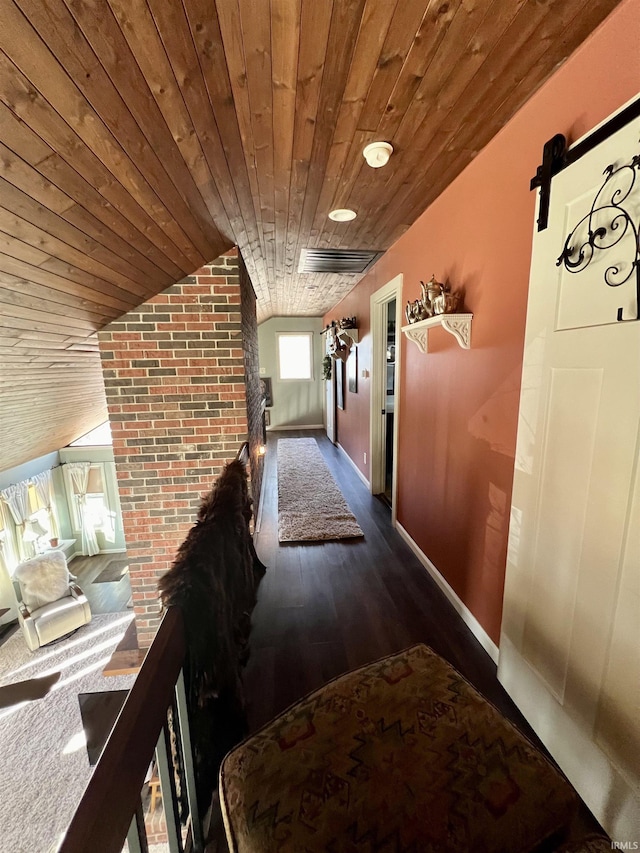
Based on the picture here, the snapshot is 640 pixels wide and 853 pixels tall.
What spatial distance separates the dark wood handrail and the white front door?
120 cm

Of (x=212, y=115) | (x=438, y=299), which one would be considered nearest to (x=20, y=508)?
(x=212, y=115)

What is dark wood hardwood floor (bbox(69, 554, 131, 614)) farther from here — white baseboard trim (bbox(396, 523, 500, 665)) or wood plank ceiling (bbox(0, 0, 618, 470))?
white baseboard trim (bbox(396, 523, 500, 665))

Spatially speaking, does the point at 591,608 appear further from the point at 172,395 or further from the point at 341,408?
the point at 341,408

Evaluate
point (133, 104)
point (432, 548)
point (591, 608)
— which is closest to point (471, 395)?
point (591, 608)

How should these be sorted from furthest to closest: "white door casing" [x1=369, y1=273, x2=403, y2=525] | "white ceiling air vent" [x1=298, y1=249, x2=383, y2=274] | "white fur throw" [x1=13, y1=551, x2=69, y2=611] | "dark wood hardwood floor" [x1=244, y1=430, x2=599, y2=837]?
"white fur throw" [x1=13, y1=551, x2=69, y2=611]
"white door casing" [x1=369, y1=273, x2=403, y2=525]
"white ceiling air vent" [x1=298, y1=249, x2=383, y2=274]
"dark wood hardwood floor" [x1=244, y1=430, x2=599, y2=837]

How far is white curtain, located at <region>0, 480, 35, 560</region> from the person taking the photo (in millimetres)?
5754

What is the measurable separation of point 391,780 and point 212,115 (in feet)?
6.52

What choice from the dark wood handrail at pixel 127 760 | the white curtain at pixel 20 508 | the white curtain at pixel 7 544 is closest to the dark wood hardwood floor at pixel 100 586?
the white curtain at pixel 20 508

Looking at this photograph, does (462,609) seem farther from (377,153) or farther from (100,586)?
(100,586)

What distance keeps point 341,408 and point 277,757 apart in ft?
16.3

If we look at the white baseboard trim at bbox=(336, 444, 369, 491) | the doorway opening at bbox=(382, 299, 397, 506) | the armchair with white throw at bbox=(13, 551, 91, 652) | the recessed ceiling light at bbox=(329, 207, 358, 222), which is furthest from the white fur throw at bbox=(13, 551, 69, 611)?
the recessed ceiling light at bbox=(329, 207, 358, 222)

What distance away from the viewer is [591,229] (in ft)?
3.33

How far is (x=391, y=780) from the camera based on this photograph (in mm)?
739

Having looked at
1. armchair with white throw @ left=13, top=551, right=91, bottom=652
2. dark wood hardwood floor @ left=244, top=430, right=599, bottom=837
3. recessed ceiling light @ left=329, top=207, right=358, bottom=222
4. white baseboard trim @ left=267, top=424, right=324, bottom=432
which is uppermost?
recessed ceiling light @ left=329, top=207, right=358, bottom=222
